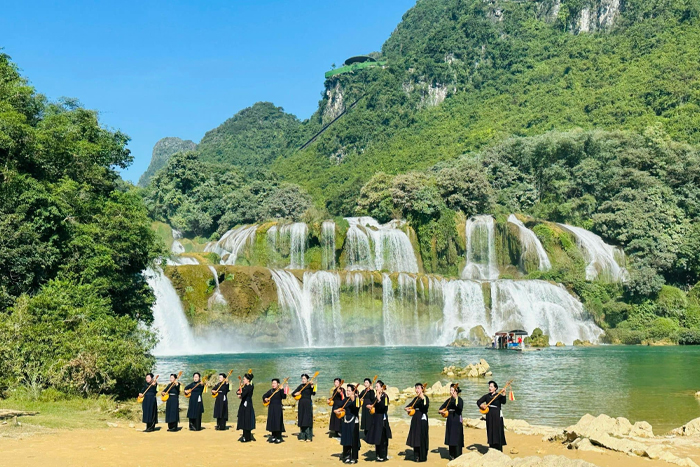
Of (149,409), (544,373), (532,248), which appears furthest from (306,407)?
(532,248)

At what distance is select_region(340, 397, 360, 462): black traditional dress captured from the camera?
10516 mm

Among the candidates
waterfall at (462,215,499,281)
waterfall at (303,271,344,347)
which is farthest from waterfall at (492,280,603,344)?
waterfall at (303,271,344,347)

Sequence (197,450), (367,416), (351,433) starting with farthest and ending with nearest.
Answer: (367,416)
(197,450)
(351,433)

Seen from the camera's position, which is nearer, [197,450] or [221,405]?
[197,450]

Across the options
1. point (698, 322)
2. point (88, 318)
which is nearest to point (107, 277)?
point (88, 318)

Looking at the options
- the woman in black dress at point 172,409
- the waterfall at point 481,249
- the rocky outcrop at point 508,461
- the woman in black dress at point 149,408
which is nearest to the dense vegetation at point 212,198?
the waterfall at point 481,249

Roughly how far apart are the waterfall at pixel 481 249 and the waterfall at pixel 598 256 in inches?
242

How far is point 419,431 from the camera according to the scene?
1052 centimetres

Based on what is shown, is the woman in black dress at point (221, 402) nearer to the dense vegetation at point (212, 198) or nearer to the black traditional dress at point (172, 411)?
the black traditional dress at point (172, 411)

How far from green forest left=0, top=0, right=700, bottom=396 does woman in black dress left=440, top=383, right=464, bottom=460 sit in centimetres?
848

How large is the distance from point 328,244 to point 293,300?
9.14 meters

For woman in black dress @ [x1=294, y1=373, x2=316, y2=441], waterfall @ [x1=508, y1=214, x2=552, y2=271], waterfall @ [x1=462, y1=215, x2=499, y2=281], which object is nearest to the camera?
woman in black dress @ [x1=294, y1=373, x2=316, y2=441]

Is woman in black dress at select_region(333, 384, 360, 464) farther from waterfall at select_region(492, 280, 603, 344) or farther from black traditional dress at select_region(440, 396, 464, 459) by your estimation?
waterfall at select_region(492, 280, 603, 344)

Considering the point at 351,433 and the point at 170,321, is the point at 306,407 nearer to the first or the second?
the point at 351,433
